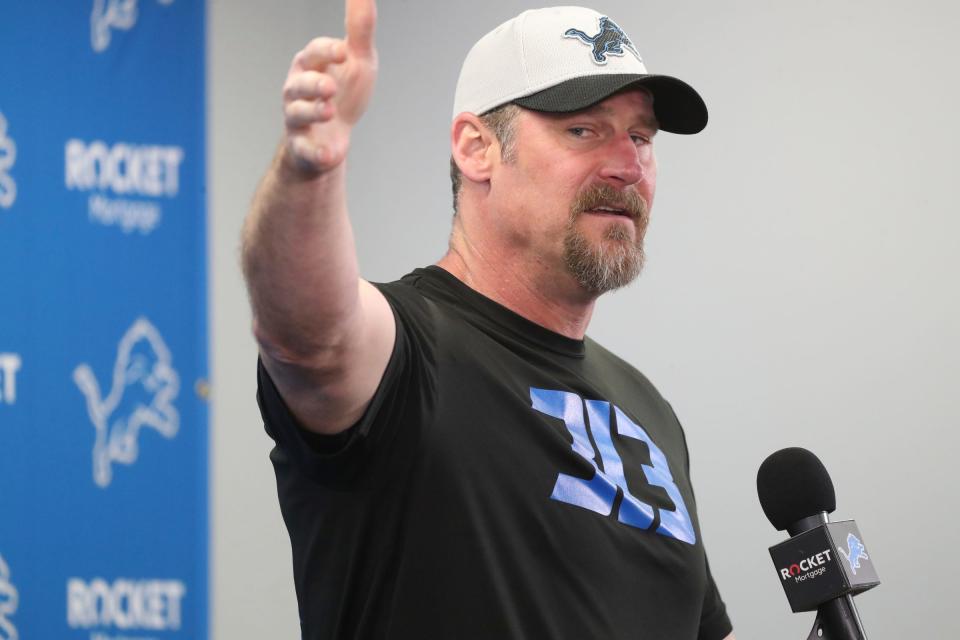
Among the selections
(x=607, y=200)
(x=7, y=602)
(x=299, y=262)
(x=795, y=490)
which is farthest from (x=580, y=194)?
(x=7, y=602)

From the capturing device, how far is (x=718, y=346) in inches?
93.7

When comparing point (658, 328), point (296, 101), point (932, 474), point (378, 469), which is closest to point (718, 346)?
point (658, 328)

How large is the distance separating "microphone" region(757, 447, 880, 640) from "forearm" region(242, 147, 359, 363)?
0.56 m

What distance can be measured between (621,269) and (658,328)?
4.12 feet

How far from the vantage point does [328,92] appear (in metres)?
0.70

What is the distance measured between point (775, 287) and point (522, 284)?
1.27 metres

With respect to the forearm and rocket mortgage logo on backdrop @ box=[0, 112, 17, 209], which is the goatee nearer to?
the forearm

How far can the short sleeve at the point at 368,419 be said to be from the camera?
2.93 ft

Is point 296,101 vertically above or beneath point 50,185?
beneath

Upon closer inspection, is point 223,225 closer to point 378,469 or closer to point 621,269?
point 621,269

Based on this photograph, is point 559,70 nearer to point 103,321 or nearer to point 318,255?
point 318,255

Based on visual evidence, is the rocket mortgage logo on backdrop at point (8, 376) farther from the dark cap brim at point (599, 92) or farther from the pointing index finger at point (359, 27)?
the pointing index finger at point (359, 27)

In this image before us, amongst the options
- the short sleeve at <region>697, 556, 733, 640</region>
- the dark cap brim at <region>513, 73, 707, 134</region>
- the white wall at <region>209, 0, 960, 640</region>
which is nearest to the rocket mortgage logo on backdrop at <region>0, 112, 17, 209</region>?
the white wall at <region>209, 0, 960, 640</region>

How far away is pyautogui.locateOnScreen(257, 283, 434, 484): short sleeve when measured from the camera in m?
0.89
